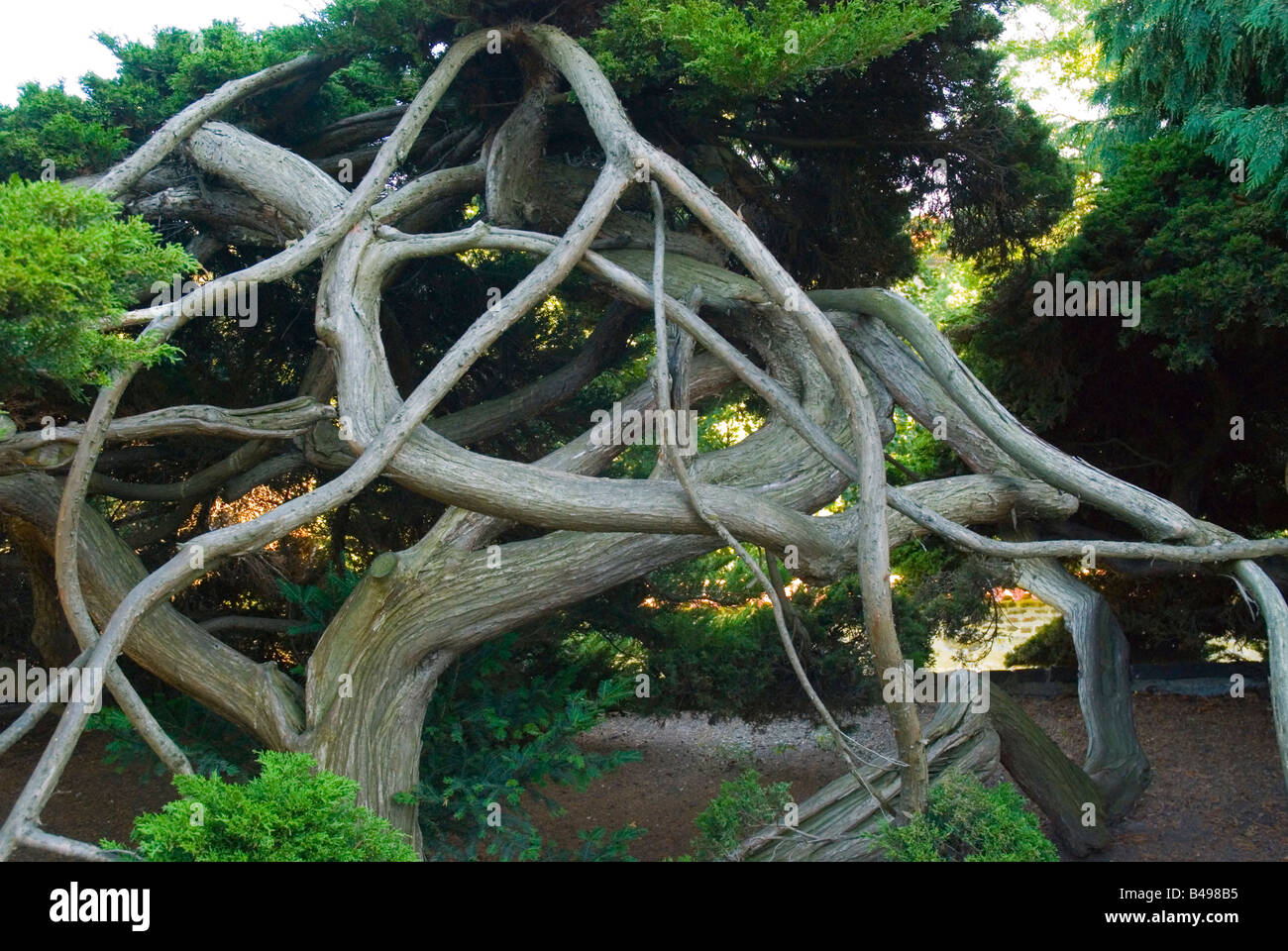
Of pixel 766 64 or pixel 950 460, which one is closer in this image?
pixel 766 64

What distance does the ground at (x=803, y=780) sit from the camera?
7.59m

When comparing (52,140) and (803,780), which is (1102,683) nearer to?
(803,780)

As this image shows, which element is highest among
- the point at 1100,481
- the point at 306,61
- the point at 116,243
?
the point at 306,61

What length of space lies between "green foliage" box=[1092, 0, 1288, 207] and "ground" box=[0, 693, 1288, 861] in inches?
162

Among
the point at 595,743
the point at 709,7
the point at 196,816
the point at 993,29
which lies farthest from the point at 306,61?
the point at 595,743

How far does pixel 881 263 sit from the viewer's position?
A: 362 inches

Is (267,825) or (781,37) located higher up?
(781,37)

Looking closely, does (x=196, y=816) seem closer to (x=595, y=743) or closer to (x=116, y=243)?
(x=116, y=243)

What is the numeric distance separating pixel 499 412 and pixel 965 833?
4.27m

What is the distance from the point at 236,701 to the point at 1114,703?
546 centimetres

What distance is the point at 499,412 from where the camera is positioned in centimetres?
791

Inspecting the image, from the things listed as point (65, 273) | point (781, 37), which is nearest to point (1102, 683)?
point (781, 37)

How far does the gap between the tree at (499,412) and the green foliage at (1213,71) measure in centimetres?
81
